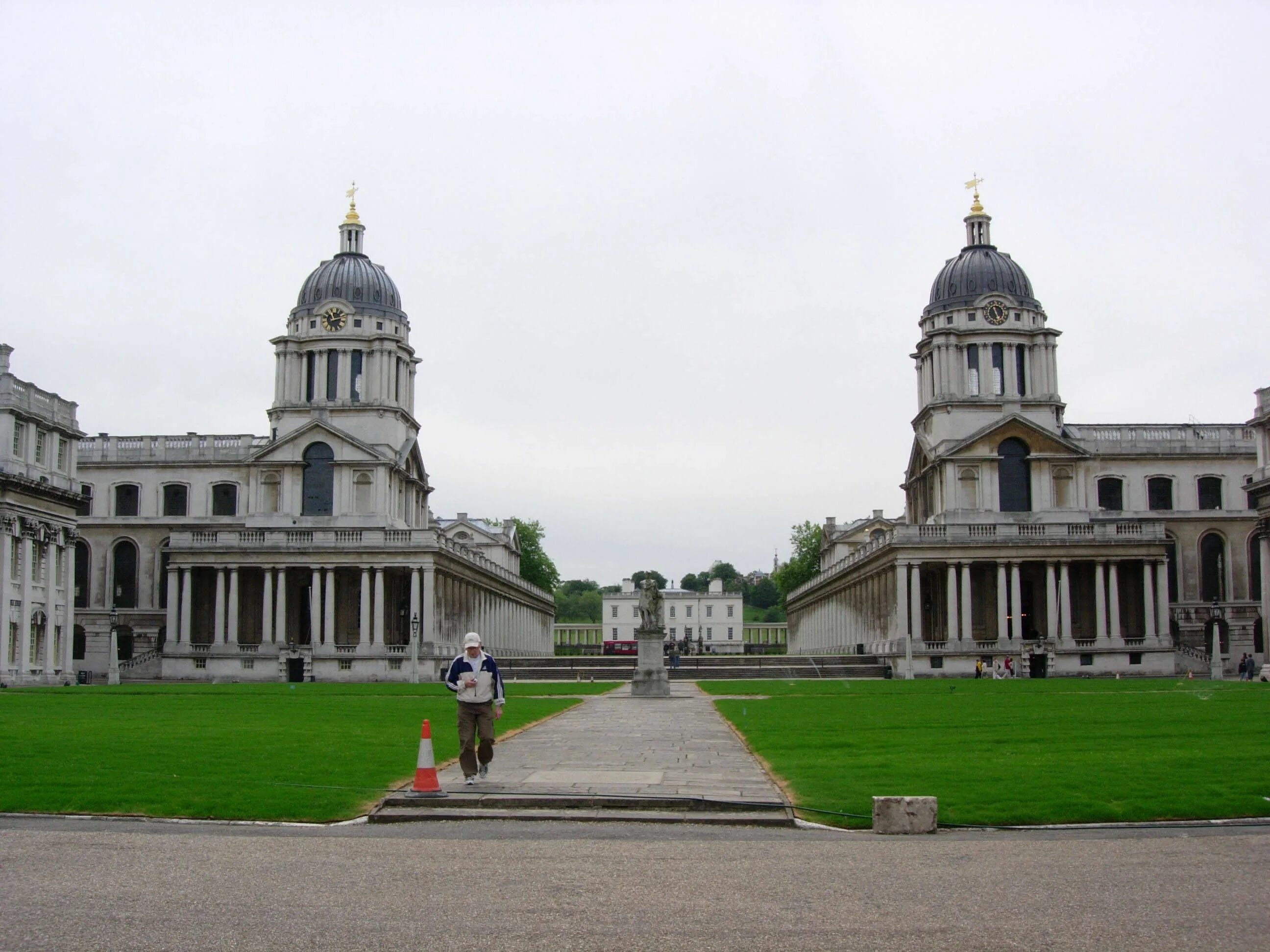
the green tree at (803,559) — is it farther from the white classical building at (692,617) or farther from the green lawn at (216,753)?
the green lawn at (216,753)

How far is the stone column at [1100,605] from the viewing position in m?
80.2

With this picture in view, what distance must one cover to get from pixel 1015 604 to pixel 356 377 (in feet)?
154

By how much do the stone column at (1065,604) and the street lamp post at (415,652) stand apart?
127 feet

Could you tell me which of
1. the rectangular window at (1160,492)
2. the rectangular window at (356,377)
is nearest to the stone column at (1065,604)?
the rectangular window at (1160,492)

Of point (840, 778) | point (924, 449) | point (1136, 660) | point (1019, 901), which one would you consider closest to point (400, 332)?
point (924, 449)

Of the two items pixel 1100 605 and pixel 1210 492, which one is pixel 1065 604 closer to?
pixel 1100 605

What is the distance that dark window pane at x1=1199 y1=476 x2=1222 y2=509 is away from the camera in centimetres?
9506

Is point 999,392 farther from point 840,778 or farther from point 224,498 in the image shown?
point 840,778

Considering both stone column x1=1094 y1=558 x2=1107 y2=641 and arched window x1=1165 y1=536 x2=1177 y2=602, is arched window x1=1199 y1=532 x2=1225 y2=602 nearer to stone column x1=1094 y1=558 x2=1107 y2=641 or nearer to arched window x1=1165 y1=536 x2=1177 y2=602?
arched window x1=1165 y1=536 x2=1177 y2=602

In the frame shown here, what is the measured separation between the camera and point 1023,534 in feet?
269

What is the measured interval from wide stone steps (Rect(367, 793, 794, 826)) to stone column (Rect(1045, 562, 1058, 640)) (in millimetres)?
67525

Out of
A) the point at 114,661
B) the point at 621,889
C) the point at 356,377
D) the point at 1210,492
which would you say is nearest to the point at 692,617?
the point at 1210,492

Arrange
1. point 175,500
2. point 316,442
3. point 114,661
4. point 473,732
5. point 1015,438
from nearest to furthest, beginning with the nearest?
point 473,732 → point 114,661 → point 1015,438 → point 316,442 → point 175,500

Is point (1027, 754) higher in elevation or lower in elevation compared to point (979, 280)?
lower
